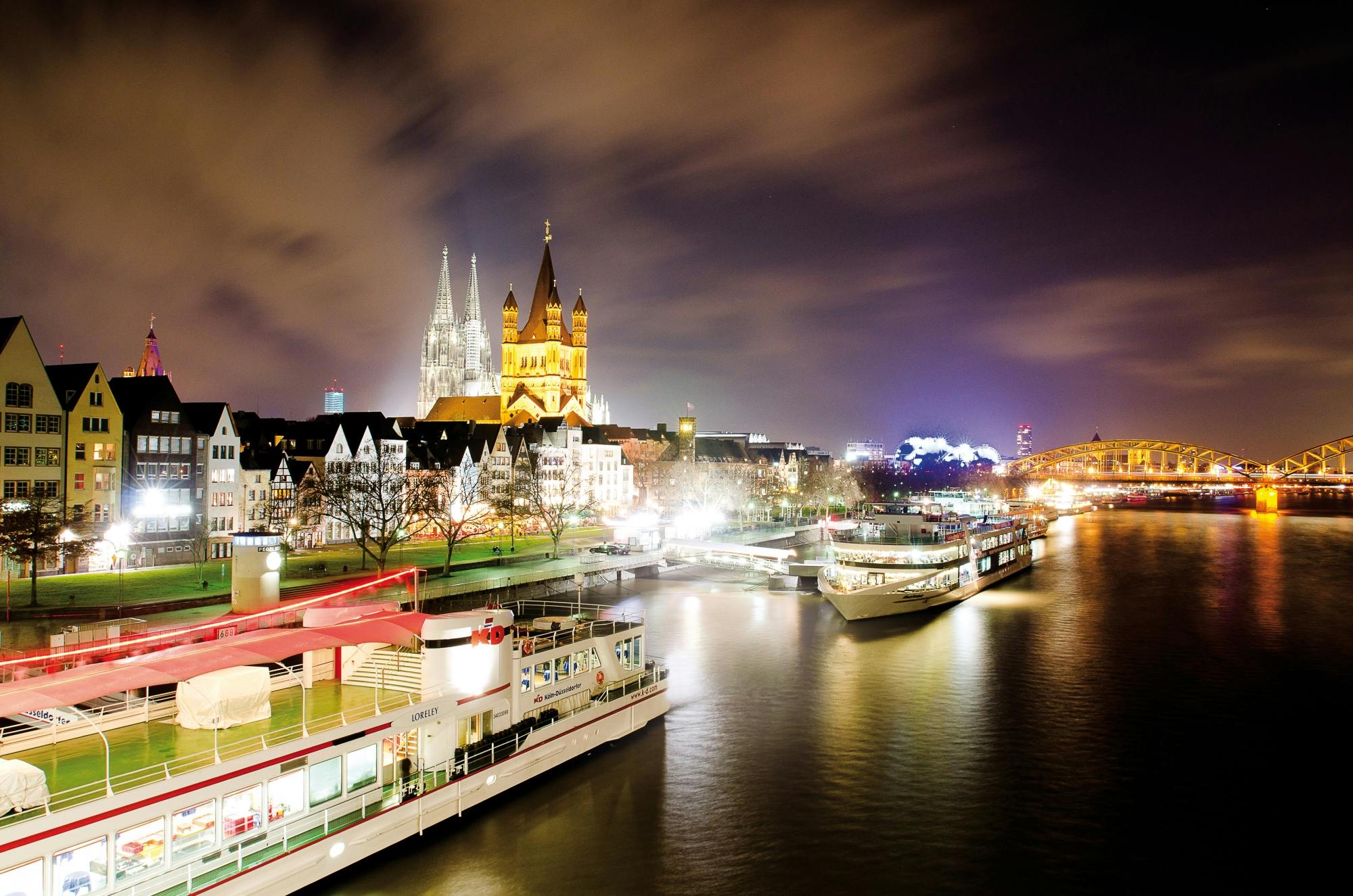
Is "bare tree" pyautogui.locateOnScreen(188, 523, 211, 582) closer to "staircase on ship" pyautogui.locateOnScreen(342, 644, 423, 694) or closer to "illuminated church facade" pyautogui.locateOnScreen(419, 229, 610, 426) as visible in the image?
"staircase on ship" pyautogui.locateOnScreen(342, 644, 423, 694)

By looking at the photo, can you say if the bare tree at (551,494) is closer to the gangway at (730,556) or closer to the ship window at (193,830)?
the gangway at (730,556)

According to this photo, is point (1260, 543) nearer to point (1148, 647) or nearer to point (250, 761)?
point (1148, 647)

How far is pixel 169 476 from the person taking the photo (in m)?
53.4

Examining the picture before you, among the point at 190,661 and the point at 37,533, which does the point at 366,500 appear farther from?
the point at 190,661

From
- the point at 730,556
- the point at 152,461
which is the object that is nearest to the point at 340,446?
the point at 152,461

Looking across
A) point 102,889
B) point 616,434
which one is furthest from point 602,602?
point 616,434

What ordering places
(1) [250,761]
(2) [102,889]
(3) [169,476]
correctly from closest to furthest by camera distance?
(2) [102,889], (1) [250,761], (3) [169,476]

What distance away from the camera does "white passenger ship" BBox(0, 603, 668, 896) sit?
49.3 feet

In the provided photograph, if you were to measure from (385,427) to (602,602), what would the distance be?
3402 cm

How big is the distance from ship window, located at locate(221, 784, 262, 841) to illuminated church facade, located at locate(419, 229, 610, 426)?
12213 centimetres

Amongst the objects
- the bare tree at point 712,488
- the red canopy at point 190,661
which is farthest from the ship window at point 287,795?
the bare tree at point 712,488

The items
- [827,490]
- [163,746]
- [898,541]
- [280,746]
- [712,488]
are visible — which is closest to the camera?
[280,746]

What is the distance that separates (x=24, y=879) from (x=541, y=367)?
5497 inches

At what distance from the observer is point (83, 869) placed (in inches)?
576
